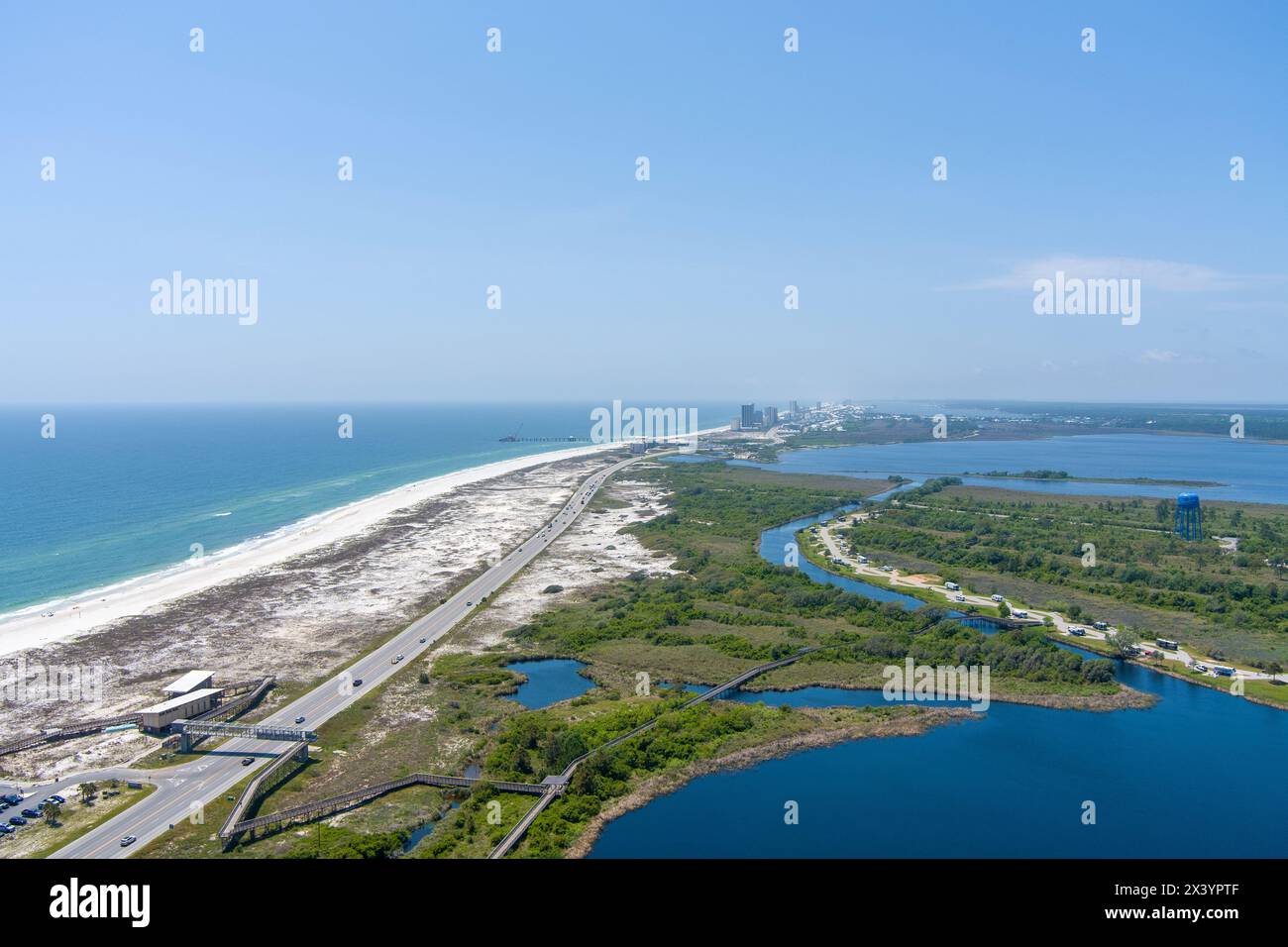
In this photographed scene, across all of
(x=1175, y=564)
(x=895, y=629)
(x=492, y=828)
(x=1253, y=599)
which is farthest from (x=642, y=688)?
(x=1175, y=564)

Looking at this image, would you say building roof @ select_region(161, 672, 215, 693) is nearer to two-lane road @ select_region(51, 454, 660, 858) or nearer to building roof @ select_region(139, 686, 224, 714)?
building roof @ select_region(139, 686, 224, 714)

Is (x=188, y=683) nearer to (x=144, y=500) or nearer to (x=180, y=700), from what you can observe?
(x=180, y=700)

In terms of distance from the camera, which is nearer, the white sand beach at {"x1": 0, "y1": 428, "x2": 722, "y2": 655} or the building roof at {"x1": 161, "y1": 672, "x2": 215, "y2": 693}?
the building roof at {"x1": 161, "y1": 672, "x2": 215, "y2": 693}

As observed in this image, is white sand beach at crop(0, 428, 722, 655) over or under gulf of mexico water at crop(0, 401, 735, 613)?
under

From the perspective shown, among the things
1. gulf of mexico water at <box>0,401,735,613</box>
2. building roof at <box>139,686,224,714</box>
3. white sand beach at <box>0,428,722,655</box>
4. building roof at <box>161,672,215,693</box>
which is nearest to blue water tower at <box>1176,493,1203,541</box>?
building roof at <box>139,686,224,714</box>
